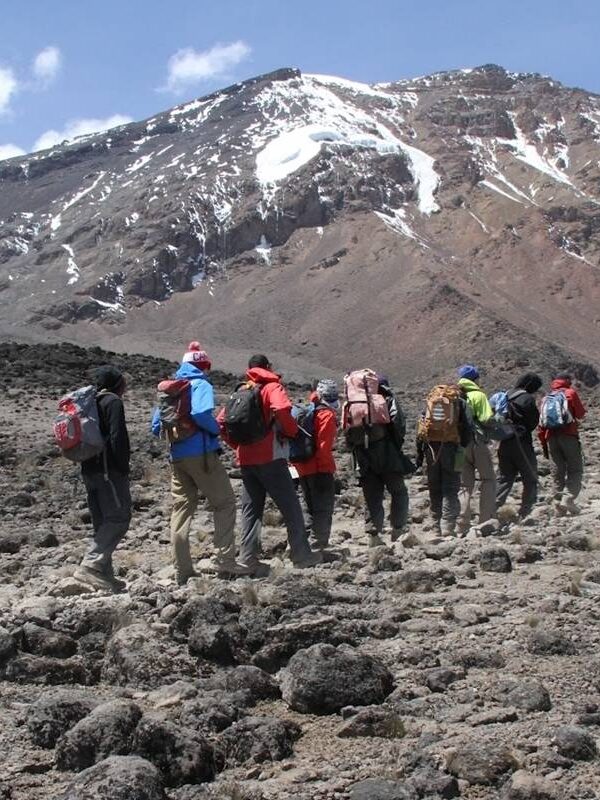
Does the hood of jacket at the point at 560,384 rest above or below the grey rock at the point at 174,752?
above

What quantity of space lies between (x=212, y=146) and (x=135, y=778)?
131 m

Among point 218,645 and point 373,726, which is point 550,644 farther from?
point 218,645

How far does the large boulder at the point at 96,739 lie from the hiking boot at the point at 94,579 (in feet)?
10.4

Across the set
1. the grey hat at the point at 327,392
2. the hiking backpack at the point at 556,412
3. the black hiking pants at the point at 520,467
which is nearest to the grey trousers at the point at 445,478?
the black hiking pants at the point at 520,467

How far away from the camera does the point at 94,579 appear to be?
7.26m

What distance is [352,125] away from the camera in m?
129

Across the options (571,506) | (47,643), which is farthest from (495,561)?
(571,506)

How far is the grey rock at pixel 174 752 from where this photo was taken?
3824 mm

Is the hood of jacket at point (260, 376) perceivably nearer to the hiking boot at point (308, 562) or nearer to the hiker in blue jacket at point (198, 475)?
the hiker in blue jacket at point (198, 475)

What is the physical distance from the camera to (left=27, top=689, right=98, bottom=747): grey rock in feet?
13.9

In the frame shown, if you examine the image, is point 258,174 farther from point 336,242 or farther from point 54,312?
point 54,312

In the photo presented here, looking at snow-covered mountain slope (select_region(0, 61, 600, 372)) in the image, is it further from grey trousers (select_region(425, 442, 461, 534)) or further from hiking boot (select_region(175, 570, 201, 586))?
hiking boot (select_region(175, 570, 201, 586))

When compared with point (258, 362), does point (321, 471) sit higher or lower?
lower

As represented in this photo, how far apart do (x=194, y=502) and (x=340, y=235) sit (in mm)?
95638
